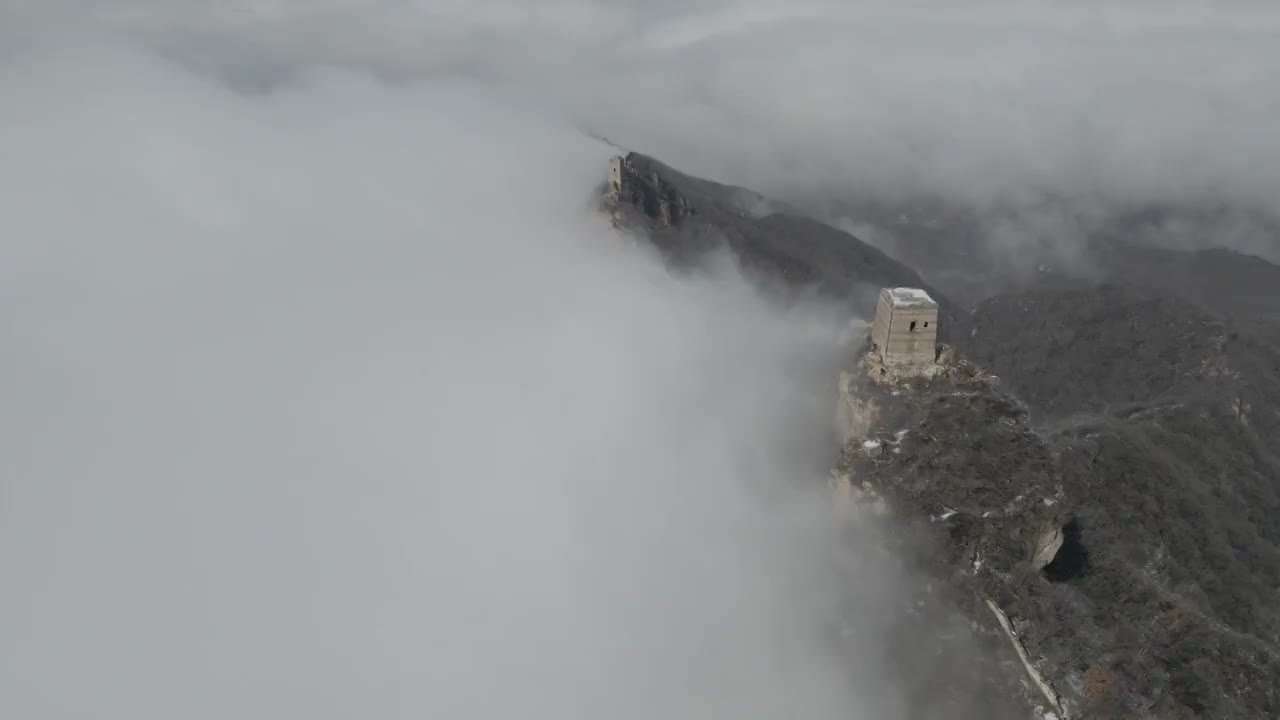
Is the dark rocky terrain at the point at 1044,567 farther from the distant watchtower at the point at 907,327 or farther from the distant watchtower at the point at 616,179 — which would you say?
the distant watchtower at the point at 616,179

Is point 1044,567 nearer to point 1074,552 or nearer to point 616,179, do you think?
point 1074,552

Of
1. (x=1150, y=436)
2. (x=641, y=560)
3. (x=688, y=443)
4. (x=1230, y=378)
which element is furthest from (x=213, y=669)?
(x=1230, y=378)

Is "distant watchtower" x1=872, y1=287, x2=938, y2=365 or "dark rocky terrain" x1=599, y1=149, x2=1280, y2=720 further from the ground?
"distant watchtower" x1=872, y1=287, x2=938, y2=365

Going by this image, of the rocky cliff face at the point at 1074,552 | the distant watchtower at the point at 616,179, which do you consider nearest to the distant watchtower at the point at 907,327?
the rocky cliff face at the point at 1074,552

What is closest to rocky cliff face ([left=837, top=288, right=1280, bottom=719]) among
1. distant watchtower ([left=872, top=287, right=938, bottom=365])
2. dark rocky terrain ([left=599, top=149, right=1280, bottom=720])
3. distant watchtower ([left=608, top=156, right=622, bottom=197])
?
dark rocky terrain ([left=599, top=149, right=1280, bottom=720])

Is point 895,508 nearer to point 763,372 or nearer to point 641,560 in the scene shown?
point 641,560

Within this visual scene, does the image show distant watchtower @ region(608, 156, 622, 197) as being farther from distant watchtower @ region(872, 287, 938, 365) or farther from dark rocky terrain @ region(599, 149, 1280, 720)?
distant watchtower @ region(872, 287, 938, 365)

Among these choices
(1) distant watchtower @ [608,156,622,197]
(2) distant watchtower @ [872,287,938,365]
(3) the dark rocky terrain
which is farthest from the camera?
(1) distant watchtower @ [608,156,622,197]

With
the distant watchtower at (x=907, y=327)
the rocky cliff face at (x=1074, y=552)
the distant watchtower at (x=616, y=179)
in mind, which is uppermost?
the distant watchtower at (x=616, y=179)

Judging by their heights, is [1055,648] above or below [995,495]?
below
